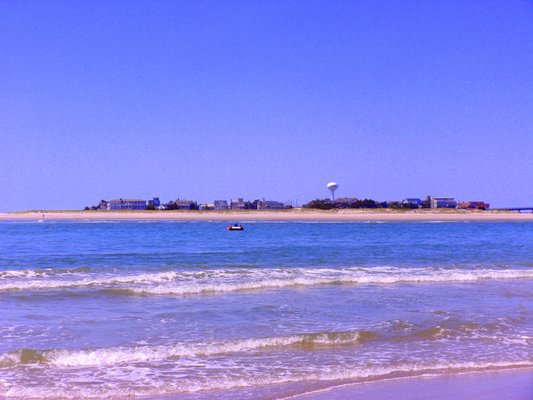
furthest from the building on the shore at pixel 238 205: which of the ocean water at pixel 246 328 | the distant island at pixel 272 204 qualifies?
the ocean water at pixel 246 328

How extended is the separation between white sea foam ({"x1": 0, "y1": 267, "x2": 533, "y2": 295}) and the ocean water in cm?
6

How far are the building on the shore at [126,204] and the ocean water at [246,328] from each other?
128 m

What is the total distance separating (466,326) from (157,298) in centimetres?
721

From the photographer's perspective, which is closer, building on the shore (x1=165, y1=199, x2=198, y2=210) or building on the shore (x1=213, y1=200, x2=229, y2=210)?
building on the shore (x1=165, y1=199, x2=198, y2=210)

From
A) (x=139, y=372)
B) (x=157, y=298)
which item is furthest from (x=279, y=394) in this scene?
(x=157, y=298)

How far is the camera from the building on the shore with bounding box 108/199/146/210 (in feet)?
472

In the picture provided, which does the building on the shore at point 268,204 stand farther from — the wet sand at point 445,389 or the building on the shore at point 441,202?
the wet sand at point 445,389

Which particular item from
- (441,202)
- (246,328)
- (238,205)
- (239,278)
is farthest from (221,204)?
(246,328)

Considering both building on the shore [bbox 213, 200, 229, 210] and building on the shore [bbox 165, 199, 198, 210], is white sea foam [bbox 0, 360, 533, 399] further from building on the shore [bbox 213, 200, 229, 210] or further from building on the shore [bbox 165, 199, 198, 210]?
building on the shore [bbox 213, 200, 229, 210]

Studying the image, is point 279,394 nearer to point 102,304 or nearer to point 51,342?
point 51,342

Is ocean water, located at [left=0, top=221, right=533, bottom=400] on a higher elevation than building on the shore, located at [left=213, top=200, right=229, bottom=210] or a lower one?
lower

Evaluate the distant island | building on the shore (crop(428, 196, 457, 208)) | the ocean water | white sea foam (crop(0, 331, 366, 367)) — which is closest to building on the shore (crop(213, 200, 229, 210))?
the distant island

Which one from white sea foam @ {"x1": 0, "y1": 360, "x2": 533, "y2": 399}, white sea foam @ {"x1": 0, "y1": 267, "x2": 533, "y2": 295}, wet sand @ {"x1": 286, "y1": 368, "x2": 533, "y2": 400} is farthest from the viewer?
white sea foam @ {"x1": 0, "y1": 267, "x2": 533, "y2": 295}

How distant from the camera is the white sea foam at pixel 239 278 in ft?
48.7
